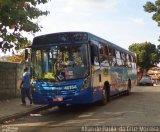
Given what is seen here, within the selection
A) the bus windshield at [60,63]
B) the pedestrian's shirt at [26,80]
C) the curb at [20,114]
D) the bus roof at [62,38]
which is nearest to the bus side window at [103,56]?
the bus roof at [62,38]

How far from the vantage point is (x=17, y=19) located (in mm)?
15664

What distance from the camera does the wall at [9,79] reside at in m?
21.3

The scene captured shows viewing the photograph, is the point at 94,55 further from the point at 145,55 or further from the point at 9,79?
the point at 145,55

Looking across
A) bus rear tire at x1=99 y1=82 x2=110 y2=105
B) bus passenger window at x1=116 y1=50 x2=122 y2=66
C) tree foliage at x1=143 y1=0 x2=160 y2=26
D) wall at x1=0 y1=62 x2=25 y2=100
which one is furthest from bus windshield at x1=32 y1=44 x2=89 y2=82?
tree foliage at x1=143 y1=0 x2=160 y2=26

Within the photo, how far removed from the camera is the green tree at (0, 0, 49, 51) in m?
15.4

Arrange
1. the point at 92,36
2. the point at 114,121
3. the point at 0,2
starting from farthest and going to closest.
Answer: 1. the point at 92,36
2. the point at 0,2
3. the point at 114,121

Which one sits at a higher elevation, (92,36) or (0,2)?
(0,2)

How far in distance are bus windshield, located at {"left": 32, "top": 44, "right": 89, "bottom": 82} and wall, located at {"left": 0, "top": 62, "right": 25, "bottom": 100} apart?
18.4ft

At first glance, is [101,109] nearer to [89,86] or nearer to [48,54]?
[89,86]

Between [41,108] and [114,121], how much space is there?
5722 mm

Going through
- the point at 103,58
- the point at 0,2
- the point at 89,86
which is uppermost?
the point at 0,2

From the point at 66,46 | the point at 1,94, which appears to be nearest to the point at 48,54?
the point at 66,46

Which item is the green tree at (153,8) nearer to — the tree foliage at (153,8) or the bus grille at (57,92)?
the tree foliage at (153,8)

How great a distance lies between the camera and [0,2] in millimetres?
14508
